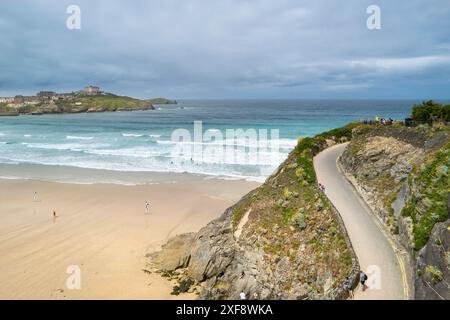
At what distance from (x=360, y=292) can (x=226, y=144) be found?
145ft

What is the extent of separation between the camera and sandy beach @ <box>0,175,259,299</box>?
16.6 meters

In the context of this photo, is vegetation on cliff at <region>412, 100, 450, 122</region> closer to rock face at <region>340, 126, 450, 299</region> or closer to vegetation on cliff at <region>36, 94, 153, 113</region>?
rock face at <region>340, 126, 450, 299</region>

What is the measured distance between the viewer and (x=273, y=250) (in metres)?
14.6

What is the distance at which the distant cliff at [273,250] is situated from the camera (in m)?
13.1

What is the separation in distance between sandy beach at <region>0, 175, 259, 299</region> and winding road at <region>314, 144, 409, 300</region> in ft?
26.1

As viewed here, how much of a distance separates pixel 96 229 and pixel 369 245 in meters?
17.2

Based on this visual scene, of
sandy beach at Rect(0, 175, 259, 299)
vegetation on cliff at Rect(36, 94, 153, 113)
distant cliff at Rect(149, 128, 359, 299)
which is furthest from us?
vegetation on cliff at Rect(36, 94, 153, 113)

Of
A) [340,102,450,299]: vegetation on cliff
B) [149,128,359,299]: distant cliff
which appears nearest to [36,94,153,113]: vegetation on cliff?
[340,102,450,299]: vegetation on cliff

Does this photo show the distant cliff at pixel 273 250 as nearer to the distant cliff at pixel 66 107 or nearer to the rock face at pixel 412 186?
the rock face at pixel 412 186

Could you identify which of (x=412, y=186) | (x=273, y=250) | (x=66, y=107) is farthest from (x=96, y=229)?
(x=66, y=107)

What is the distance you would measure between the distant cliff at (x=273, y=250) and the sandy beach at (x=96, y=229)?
1.64 meters

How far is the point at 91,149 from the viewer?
176ft
